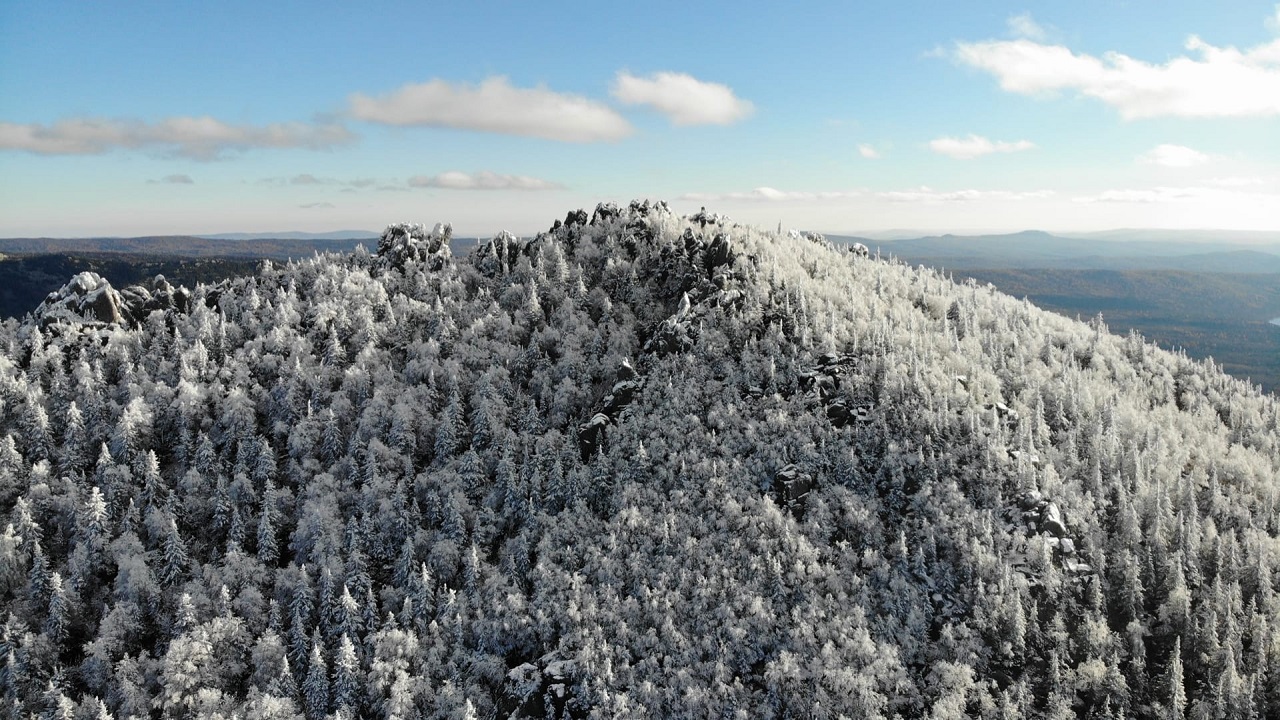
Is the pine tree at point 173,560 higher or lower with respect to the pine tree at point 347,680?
higher

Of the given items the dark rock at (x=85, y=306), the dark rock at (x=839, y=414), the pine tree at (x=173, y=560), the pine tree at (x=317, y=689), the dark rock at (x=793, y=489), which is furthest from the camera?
the dark rock at (x=85, y=306)

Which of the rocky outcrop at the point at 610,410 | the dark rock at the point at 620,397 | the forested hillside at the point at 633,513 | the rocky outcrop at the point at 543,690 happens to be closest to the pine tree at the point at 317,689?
the forested hillside at the point at 633,513

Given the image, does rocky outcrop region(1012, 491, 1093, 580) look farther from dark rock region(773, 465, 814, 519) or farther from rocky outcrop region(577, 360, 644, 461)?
rocky outcrop region(577, 360, 644, 461)

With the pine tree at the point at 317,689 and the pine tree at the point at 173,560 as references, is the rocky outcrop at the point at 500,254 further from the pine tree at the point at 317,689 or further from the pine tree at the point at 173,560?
the pine tree at the point at 317,689

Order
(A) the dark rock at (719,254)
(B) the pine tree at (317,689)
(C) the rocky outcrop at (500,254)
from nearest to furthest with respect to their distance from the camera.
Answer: (B) the pine tree at (317,689)
(A) the dark rock at (719,254)
(C) the rocky outcrop at (500,254)

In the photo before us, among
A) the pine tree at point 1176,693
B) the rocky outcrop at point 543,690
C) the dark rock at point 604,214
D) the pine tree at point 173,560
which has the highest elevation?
the dark rock at point 604,214

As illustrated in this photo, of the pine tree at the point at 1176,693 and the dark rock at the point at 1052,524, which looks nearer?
the pine tree at the point at 1176,693

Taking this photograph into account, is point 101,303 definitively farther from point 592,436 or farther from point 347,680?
point 592,436

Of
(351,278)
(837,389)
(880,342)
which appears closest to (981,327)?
(880,342)

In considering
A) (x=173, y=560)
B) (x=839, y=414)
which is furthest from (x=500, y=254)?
(x=839, y=414)

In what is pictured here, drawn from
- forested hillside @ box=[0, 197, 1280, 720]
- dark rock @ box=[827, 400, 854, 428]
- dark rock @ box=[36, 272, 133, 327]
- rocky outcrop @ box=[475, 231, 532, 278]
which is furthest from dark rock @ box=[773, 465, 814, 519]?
dark rock @ box=[36, 272, 133, 327]
